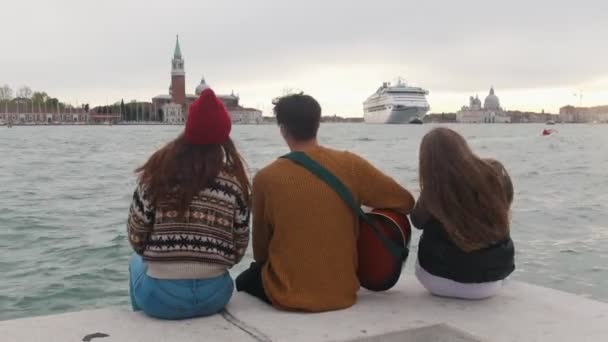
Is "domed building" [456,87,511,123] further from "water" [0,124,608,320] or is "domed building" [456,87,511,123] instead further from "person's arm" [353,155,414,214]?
"person's arm" [353,155,414,214]

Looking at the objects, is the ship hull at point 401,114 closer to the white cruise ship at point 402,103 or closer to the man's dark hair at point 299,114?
the white cruise ship at point 402,103

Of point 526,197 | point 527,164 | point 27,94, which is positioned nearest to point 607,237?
point 526,197

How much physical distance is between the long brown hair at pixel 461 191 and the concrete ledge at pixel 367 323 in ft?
1.15

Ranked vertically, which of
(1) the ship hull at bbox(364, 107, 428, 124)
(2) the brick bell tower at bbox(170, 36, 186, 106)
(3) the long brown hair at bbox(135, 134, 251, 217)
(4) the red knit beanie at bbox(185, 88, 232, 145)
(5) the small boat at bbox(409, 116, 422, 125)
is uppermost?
(2) the brick bell tower at bbox(170, 36, 186, 106)

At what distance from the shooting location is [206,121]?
9.64 feet

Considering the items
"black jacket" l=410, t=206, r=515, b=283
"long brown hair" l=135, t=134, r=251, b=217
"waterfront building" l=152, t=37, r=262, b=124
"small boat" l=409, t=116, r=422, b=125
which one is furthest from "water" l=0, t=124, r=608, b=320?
"waterfront building" l=152, t=37, r=262, b=124

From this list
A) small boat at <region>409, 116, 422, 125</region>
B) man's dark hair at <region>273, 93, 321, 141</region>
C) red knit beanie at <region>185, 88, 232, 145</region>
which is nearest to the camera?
red knit beanie at <region>185, 88, 232, 145</region>

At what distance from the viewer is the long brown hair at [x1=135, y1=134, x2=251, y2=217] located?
115 inches

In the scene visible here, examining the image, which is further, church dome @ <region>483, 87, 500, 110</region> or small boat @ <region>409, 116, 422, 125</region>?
church dome @ <region>483, 87, 500, 110</region>

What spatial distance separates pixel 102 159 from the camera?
27469 mm

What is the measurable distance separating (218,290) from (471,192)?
1.24 m

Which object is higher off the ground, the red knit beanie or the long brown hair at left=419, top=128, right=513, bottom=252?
the red knit beanie

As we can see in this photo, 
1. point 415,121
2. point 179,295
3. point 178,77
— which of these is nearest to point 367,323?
point 179,295

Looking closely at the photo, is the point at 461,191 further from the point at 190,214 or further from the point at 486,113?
the point at 486,113
